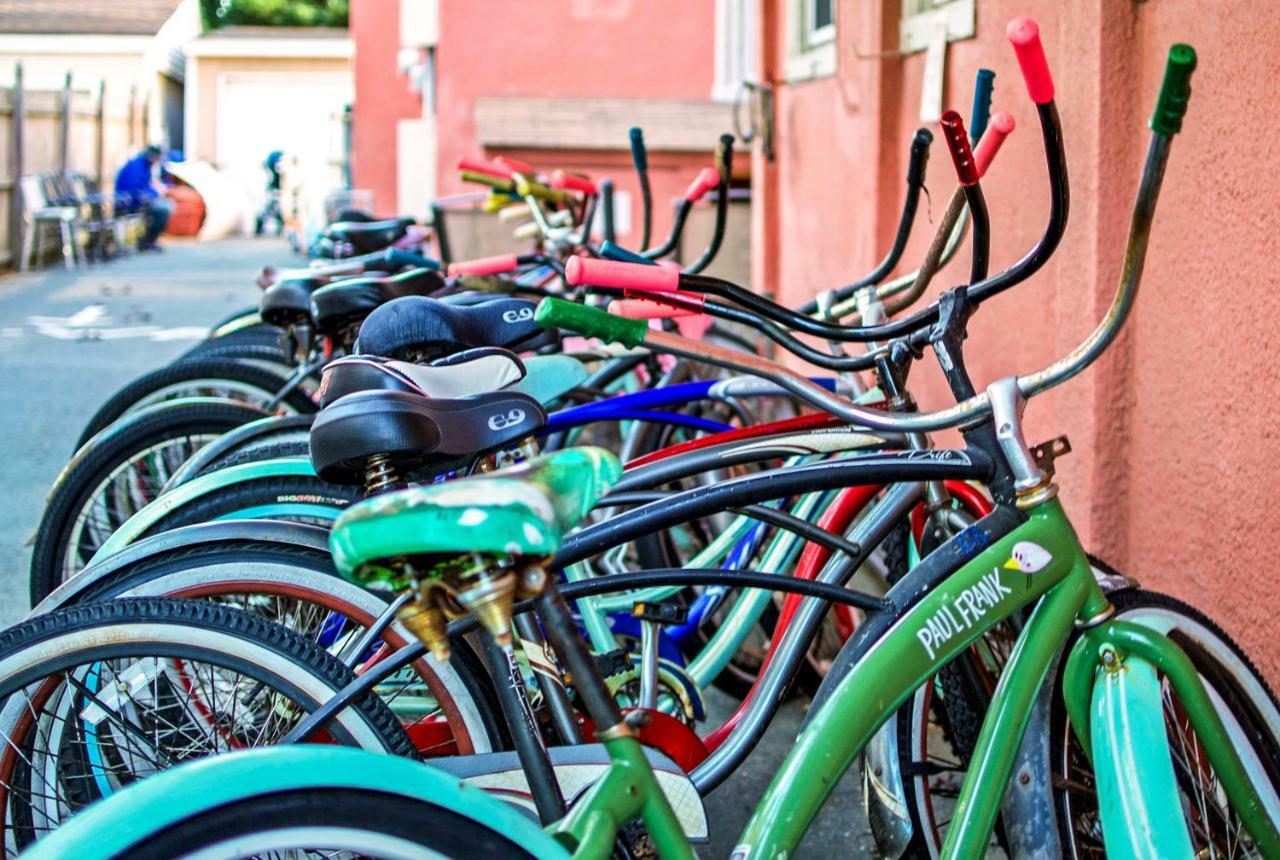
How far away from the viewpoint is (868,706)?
5.75 feet

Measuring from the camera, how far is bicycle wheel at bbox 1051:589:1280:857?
1.99 metres

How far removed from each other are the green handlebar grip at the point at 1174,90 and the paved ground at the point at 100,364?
1.65 metres

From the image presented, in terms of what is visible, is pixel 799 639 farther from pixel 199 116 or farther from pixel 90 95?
pixel 199 116

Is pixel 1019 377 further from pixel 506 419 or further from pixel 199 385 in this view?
pixel 199 385

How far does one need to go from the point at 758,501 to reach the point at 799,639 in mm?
361

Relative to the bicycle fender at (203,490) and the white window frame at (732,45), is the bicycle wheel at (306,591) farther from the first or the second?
the white window frame at (732,45)

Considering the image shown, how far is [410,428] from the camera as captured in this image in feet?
5.96

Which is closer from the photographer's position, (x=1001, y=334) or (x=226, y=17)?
(x=1001, y=334)

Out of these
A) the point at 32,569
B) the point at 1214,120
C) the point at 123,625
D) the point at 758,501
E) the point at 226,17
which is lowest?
the point at 32,569

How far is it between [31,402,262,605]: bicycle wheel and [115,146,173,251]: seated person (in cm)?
1812

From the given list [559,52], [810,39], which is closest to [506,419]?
[810,39]

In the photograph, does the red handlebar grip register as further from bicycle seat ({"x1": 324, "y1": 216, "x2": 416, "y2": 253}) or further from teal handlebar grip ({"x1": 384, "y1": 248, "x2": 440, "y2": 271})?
bicycle seat ({"x1": 324, "y1": 216, "x2": 416, "y2": 253})

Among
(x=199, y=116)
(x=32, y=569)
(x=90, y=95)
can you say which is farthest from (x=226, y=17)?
(x=32, y=569)

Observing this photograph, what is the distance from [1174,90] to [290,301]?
7.80ft
